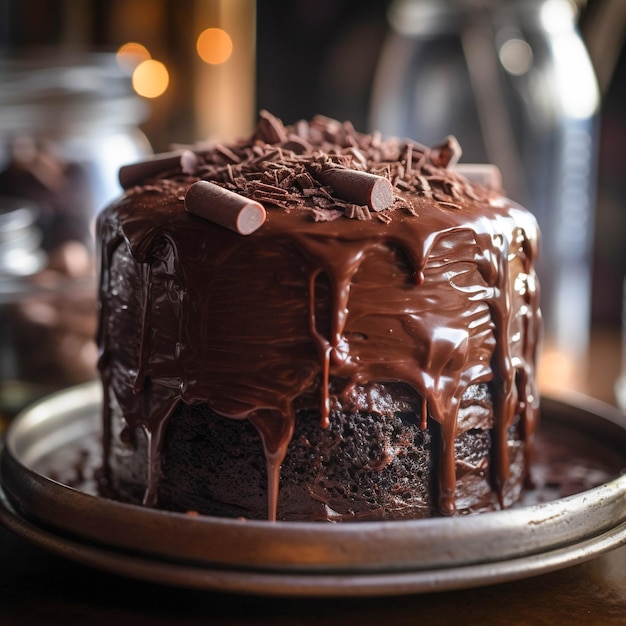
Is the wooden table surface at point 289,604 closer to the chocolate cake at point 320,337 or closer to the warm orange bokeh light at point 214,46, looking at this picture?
the chocolate cake at point 320,337

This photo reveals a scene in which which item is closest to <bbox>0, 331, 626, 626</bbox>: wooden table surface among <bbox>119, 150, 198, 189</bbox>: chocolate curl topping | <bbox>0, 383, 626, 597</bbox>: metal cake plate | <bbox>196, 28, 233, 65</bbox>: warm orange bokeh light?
<bbox>0, 383, 626, 597</bbox>: metal cake plate

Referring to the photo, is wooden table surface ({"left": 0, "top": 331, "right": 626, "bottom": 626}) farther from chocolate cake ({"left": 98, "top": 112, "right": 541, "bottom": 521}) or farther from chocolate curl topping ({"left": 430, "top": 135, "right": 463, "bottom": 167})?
chocolate curl topping ({"left": 430, "top": 135, "right": 463, "bottom": 167})

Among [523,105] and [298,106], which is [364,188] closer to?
[523,105]

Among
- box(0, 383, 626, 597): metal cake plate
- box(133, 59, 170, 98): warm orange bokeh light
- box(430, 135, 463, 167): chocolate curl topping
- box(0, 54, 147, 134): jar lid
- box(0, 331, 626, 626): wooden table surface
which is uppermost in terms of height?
box(430, 135, 463, 167): chocolate curl topping

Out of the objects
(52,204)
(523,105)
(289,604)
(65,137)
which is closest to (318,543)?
(289,604)

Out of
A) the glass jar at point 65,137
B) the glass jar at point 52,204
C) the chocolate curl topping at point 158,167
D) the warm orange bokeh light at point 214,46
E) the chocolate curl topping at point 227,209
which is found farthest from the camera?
the warm orange bokeh light at point 214,46

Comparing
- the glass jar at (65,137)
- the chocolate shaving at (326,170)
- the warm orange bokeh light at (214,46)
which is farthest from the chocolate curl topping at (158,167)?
the warm orange bokeh light at (214,46)
